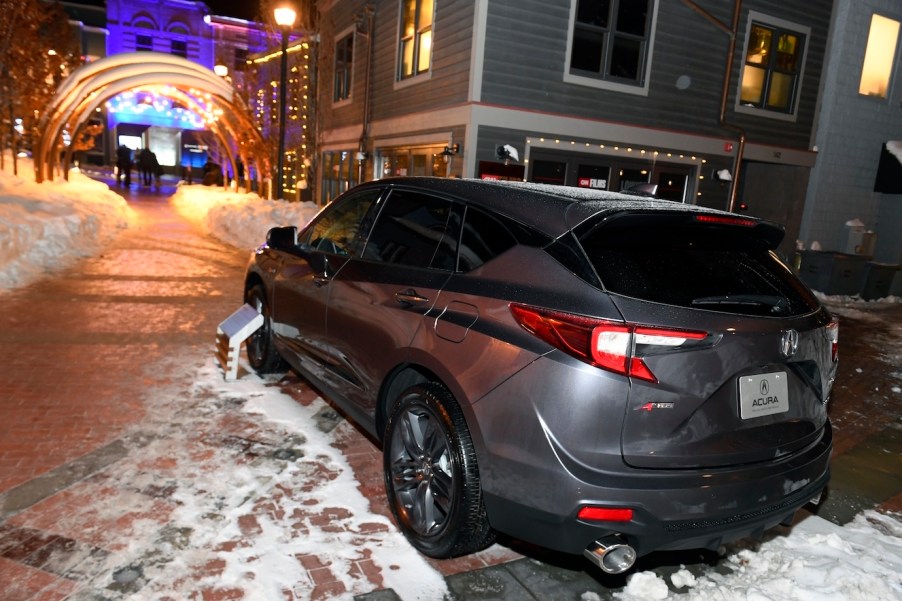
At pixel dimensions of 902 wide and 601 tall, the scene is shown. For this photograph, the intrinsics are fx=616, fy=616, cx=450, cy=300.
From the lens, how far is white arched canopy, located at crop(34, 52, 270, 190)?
56.4 ft

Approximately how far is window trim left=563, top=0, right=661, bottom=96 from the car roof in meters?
8.75

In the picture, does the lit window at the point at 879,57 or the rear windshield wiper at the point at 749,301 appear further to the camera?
the lit window at the point at 879,57

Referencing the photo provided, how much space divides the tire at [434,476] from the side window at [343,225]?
1.32 meters

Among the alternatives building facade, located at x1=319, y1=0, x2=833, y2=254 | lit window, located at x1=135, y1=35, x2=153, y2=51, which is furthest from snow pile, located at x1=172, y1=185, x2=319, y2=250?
lit window, located at x1=135, y1=35, x2=153, y2=51

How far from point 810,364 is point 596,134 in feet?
31.7

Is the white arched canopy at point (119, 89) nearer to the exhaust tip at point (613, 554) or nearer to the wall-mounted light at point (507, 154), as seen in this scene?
the wall-mounted light at point (507, 154)

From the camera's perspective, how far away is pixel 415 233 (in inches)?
138

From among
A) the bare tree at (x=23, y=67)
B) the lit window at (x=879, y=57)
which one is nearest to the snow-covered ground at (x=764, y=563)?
the lit window at (x=879, y=57)

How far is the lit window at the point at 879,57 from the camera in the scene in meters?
14.6

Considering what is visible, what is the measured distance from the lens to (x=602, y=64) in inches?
460

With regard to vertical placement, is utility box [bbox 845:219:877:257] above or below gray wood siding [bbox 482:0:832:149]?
below

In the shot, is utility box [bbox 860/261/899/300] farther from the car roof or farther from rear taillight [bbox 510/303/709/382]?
rear taillight [bbox 510/303/709/382]

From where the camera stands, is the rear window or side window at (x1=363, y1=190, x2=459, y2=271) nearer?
the rear window

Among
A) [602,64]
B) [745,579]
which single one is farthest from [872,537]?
[602,64]
